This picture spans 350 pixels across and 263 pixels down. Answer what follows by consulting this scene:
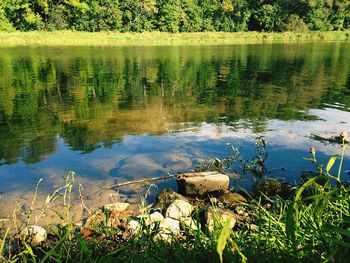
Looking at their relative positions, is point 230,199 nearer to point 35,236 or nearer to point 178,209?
point 178,209

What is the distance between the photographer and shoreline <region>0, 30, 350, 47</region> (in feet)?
190

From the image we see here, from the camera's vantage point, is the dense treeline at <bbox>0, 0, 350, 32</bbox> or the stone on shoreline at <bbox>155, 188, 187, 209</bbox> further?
the dense treeline at <bbox>0, 0, 350, 32</bbox>

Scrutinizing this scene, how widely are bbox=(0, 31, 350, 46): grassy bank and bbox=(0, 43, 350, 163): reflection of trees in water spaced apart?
32355 millimetres

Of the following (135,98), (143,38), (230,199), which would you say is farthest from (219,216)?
(143,38)

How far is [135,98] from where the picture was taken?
16562 mm

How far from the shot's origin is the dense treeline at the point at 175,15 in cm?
6669

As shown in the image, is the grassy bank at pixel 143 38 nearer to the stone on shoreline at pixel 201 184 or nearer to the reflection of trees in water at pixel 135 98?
the reflection of trees in water at pixel 135 98

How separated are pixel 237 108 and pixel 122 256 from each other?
11.8 metres

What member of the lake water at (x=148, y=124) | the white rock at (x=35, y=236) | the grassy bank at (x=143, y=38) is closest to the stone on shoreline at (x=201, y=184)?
the lake water at (x=148, y=124)

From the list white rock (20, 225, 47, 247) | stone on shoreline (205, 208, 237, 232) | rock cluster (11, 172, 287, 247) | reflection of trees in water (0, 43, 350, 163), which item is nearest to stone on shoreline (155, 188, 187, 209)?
rock cluster (11, 172, 287, 247)

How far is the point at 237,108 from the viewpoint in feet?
48.5

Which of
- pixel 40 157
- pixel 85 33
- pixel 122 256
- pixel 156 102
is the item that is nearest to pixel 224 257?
pixel 122 256

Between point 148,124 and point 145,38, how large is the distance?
191ft

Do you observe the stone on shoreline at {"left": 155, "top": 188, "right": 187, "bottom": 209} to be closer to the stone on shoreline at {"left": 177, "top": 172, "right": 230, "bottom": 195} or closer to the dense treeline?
the stone on shoreline at {"left": 177, "top": 172, "right": 230, "bottom": 195}
